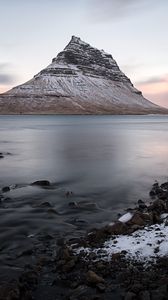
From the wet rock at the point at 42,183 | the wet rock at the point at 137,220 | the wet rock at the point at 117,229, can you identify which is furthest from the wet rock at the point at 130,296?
the wet rock at the point at 42,183

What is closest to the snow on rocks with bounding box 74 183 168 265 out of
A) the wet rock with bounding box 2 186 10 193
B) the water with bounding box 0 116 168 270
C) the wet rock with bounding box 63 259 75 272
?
the wet rock with bounding box 63 259 75 272

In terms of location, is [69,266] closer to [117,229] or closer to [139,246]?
[139,246]

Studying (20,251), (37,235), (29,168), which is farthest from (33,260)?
(29,168)

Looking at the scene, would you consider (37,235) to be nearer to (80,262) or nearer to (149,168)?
(80,262)

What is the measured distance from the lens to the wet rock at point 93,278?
11.7 meters

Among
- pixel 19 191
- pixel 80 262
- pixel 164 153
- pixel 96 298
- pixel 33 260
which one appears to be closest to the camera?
pixel 96 298

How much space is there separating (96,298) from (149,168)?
26395 millimetres

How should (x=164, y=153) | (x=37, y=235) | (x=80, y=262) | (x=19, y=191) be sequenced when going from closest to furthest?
(x=80, y=262) → (x=37, y=235) → (x=19, y=191) → (x=164, y=153)

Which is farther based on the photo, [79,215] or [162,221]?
[79,215]

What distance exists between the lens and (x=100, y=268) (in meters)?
12.4

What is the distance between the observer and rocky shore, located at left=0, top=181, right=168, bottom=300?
11.2 m

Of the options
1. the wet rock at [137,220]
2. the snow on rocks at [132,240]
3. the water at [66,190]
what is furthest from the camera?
the water at [66,190]

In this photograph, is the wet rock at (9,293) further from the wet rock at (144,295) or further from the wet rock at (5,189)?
the wet rock at (5,189)

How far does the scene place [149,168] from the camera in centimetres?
3672
